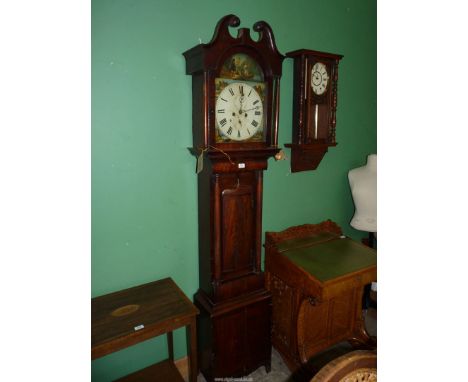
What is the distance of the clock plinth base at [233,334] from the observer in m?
2.05

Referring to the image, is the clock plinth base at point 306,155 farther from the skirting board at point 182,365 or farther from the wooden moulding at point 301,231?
the skirting board at point 182,365

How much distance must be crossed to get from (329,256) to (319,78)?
51.9 inches

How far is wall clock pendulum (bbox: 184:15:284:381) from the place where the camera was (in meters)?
1.81

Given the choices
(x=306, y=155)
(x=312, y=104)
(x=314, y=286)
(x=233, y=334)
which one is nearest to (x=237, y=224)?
(x=314, y=286)

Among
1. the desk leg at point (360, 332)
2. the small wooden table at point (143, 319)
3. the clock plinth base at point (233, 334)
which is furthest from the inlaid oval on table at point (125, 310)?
the desk leg at point (360, 332)

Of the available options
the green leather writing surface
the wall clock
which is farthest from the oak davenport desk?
the wall clock

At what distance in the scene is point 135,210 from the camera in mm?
1947

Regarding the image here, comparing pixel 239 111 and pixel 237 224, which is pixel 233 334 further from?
pixel 239 111

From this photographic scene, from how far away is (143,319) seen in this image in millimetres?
1653

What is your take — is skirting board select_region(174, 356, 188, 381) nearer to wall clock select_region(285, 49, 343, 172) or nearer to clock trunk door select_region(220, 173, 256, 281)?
clock trunk door select_region(220, 173, 256, 281)
